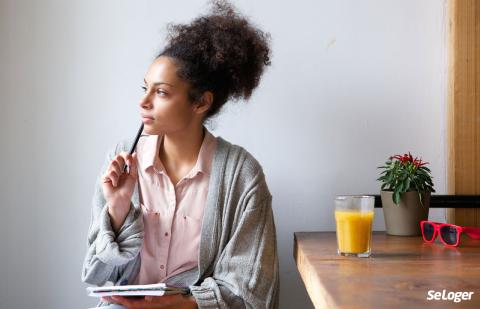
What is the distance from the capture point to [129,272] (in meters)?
1.43

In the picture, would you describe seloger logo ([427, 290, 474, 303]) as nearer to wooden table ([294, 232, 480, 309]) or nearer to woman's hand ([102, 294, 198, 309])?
wooden table ([294, 232, 480, 309])

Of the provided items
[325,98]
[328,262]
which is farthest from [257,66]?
[328,262]

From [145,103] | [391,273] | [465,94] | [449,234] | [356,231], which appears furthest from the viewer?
[465,94]

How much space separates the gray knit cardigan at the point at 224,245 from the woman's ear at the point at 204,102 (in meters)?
0.12

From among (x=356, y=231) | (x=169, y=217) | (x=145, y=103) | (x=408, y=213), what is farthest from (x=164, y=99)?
(x=408, y=213)

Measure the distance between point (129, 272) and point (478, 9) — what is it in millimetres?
1210

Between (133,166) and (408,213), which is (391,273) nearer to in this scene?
(408,213)

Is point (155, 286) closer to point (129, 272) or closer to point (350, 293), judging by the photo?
point (129, 272)

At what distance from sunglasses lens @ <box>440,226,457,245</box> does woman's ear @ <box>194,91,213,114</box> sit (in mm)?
642

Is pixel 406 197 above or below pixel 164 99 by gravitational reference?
below

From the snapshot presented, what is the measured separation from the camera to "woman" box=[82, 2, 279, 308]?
1.36 meters

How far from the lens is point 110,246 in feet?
4.34

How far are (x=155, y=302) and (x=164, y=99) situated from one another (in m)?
0.48

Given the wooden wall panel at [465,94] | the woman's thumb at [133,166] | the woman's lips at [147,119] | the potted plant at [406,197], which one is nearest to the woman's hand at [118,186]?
the woman's thumb at [133,166]
